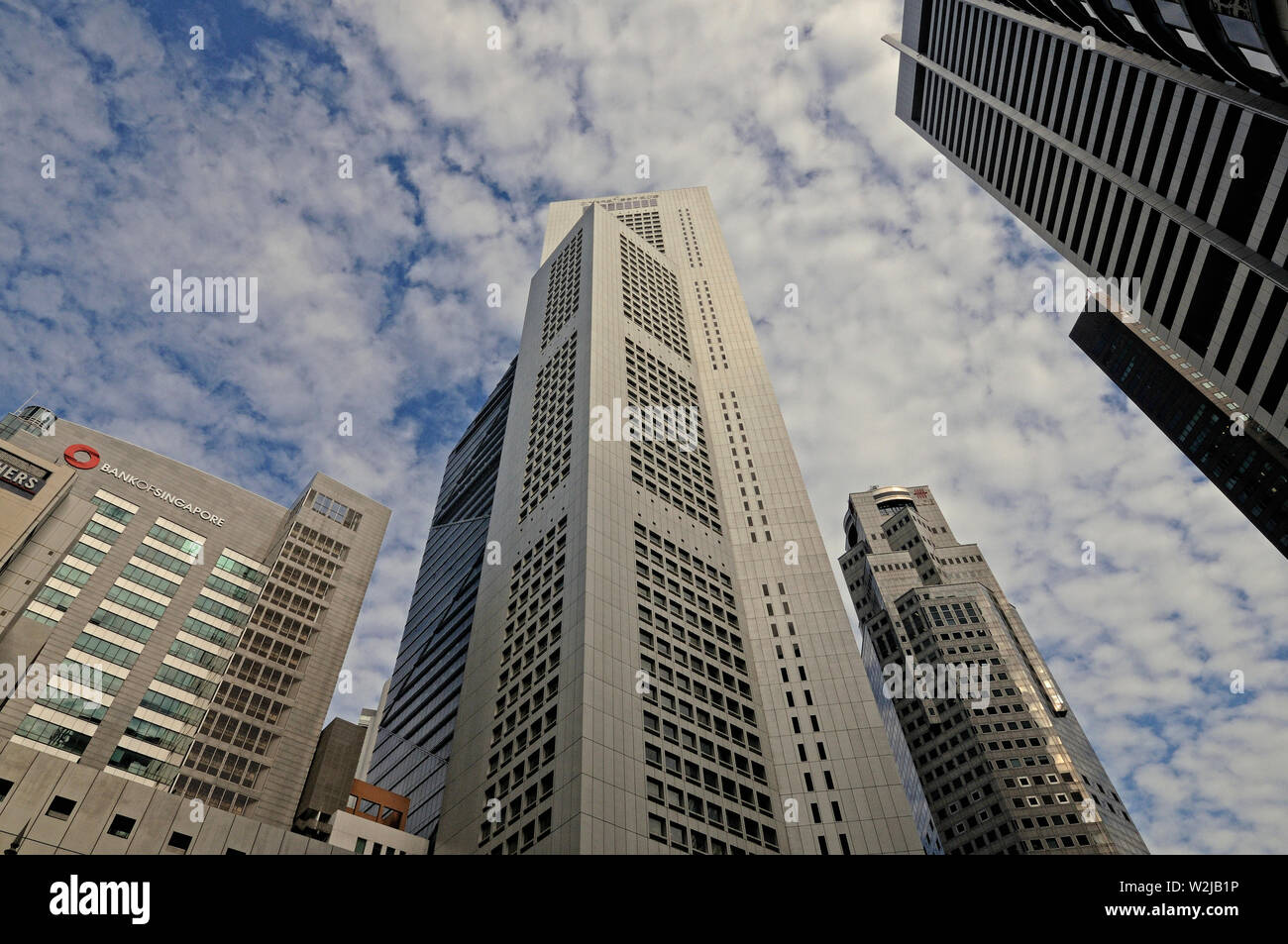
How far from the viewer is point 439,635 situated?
374 ft

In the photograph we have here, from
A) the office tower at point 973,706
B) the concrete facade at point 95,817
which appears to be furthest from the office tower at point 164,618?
the office tower at point 973,706

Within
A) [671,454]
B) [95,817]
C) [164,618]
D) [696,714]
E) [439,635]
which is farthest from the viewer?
[439,635]

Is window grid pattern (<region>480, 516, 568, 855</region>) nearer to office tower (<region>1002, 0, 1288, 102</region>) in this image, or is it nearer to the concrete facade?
the concrete facade

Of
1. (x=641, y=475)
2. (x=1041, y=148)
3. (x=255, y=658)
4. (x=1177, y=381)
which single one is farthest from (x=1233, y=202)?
(x=1177, y=381)

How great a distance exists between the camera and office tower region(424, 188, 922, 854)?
203 ft

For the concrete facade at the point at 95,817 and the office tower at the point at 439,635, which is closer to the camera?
the concrete facade at the point at 95,817

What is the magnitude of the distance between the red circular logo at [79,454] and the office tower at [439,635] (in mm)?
43100

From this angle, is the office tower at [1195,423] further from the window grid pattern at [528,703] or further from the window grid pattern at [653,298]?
the window grid pattern at [528,703]

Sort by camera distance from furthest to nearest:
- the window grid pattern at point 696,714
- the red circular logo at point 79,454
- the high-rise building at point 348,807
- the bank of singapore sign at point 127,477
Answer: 1. the bank of singapore sign at point 127,477
2. the red circular logo at point 79,454
3. the high-rise building at point 348,807
4. the window grid pattern at point 696,714

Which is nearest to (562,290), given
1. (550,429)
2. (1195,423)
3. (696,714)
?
(550,429)

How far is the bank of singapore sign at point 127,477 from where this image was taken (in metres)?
83.2

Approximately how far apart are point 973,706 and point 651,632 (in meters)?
96.2

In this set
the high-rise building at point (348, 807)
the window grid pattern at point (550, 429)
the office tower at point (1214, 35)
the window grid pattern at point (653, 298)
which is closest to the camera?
the office tower at point (1214, 35)

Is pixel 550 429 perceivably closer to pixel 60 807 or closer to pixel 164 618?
pixel 164 618
